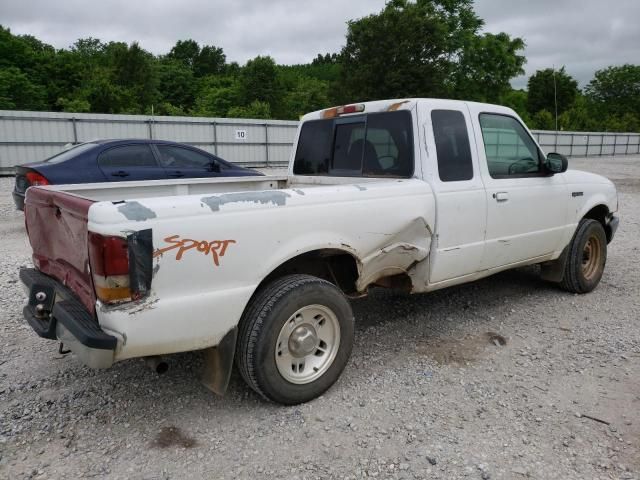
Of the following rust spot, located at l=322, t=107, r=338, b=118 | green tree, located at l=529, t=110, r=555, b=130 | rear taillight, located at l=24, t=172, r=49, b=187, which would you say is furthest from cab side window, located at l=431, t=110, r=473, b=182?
green tree, located at l=529, t=110, r=555, b=130

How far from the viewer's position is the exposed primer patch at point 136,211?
2.27 meters

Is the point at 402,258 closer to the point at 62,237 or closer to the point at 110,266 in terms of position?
the point at 110,266

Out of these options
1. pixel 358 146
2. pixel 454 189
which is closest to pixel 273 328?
pixel 454 189

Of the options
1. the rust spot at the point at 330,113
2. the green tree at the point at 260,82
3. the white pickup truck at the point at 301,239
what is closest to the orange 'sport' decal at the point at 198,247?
the white pickup truck at the point at 301,239

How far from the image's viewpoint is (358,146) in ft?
13.4

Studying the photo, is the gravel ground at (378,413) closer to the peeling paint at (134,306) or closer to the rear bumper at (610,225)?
the peeling paint at (134,306)

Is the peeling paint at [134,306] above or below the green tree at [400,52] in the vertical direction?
below

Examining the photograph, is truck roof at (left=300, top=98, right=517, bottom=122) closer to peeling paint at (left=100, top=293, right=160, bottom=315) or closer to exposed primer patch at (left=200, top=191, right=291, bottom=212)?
exposed primer patch at (left=200, top=191, right=291, bottom=212)

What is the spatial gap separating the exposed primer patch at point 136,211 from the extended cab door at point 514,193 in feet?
8.72

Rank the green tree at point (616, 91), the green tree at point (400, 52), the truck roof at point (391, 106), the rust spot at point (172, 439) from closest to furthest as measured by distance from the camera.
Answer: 1. the rust spot at point (172, 439)
2. the truck roof at point (391, 106)
3. the green tree at point (400, 52)
4. the green tree at point (616, 91)

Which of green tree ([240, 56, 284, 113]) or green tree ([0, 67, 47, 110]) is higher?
green tree ([240, 56, 284, 113])

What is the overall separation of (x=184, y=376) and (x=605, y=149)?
44179 millimetres

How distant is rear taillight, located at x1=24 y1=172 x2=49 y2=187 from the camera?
6852mm

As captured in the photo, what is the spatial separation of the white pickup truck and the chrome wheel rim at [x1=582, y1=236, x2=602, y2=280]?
1.44ft
